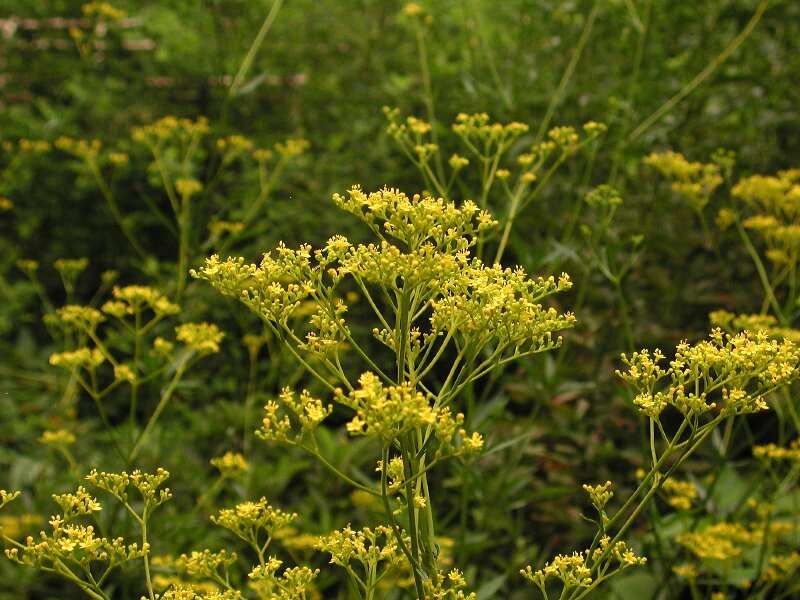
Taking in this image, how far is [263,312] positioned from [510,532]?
2004 mm

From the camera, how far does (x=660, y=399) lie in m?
1.65

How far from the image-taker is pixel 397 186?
4.76 m

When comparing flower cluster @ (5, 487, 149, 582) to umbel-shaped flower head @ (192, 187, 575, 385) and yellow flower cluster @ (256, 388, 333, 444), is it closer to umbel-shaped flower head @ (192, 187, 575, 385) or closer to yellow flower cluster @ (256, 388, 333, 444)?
yellow flower cluster @ (256, 388, 333, 444)

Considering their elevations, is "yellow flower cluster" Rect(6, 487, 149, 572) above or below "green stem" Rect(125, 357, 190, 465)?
above

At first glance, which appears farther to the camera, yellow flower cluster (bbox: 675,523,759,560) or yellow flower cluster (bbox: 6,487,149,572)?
yellow flower cluster (bbox: 675,523,759,560)

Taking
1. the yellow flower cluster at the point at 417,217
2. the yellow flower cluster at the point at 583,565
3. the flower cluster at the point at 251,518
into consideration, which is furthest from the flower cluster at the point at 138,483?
the yellow flower cluster at the point at 583,565

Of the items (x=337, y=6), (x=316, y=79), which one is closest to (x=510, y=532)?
(x=316, y=79)

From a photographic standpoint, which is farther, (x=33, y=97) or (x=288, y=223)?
(x=33, y=97)

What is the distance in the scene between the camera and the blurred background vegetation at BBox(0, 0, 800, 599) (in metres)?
3.52

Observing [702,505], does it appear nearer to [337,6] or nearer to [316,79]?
[316,79]

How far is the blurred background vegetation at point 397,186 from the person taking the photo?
352cm

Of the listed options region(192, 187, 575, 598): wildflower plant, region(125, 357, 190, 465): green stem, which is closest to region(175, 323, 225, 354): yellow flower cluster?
region(125, 357, 190, 465): green stem

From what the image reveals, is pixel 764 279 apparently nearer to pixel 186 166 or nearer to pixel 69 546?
pixel 186 166

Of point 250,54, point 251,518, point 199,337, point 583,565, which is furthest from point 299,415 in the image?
point 250,54
